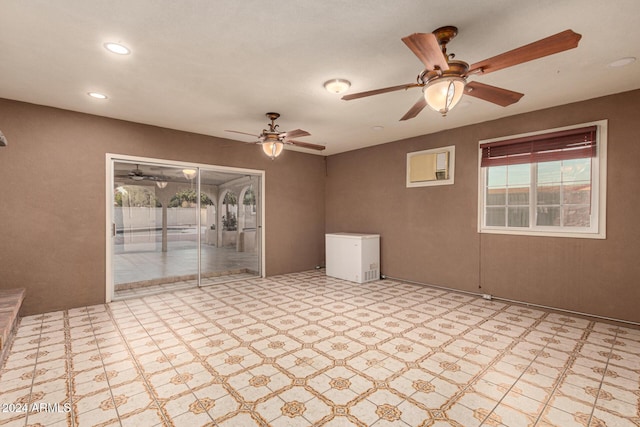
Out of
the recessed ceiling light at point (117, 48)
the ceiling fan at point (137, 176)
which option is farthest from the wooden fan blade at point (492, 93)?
the ceiling fan at point (137, 176)

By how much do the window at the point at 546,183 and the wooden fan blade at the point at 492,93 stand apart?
7.06 ft

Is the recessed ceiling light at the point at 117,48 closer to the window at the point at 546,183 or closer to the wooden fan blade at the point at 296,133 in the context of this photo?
the wooden fan blade at the point at 296,133

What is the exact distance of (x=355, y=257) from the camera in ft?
19.3

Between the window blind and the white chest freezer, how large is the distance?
242cm

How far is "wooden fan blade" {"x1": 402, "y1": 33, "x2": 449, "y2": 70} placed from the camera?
1.72m

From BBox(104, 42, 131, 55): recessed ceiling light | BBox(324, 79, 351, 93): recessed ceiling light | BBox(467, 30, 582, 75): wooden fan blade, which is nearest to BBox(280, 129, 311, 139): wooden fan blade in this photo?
BBox(324, 79, 351, 93): recessed ceiling light

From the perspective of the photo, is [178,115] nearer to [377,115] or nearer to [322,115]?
[322,115]

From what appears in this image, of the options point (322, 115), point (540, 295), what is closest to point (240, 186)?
point (322, 115)

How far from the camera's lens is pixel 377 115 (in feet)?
14.5

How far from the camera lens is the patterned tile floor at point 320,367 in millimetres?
2025

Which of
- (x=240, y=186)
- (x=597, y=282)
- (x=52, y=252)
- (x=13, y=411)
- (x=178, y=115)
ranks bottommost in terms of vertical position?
(x=13, y=411)

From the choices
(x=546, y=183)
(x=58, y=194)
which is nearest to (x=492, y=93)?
(x=546, y=183)

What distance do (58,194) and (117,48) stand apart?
2.62 meters

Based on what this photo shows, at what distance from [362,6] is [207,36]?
124cm
